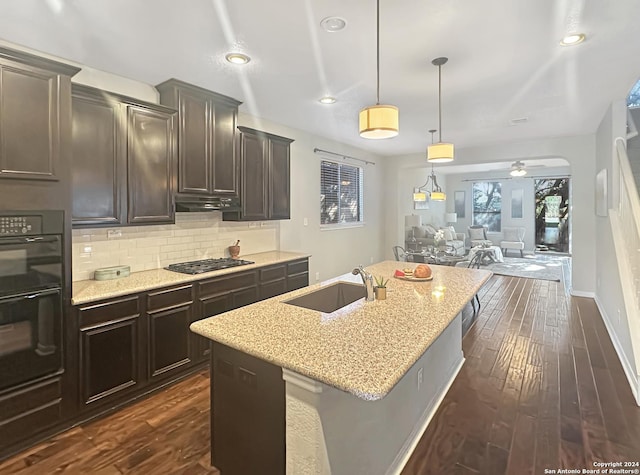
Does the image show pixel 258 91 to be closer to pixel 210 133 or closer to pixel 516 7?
pixel 210 133

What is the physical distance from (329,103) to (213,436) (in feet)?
11.1

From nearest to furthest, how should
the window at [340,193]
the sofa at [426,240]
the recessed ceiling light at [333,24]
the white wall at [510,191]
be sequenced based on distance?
the recessed ceiling light at [333,24], the window at [340,193], the sofa at [426,240], the white wall at [510,191]

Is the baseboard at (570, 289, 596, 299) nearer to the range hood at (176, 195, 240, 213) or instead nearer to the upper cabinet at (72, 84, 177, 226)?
the range hood at (176, 195, 240, 213)

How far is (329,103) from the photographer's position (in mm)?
3916

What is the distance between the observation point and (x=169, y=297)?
2814 mm

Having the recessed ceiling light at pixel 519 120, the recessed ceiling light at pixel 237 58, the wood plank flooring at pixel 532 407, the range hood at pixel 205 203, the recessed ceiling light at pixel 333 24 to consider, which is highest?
the recessed ceiling light at pixel 519 120

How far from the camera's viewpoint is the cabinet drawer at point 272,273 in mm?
3729

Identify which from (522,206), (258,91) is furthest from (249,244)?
(522,206)

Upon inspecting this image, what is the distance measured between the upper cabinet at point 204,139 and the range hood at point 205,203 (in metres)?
0.05

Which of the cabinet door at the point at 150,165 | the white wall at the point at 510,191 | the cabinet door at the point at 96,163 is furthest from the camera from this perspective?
the white wall at the point at 510,191

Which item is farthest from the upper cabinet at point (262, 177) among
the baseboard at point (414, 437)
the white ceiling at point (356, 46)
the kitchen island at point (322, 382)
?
the baseboard at point (414, 437)

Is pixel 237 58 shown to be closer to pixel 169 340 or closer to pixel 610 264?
pixel 169 340

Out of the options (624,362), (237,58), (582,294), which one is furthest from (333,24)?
(582,294)

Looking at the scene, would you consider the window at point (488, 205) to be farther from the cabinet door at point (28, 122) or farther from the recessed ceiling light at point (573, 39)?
the cabinet door at point (28, 122)
